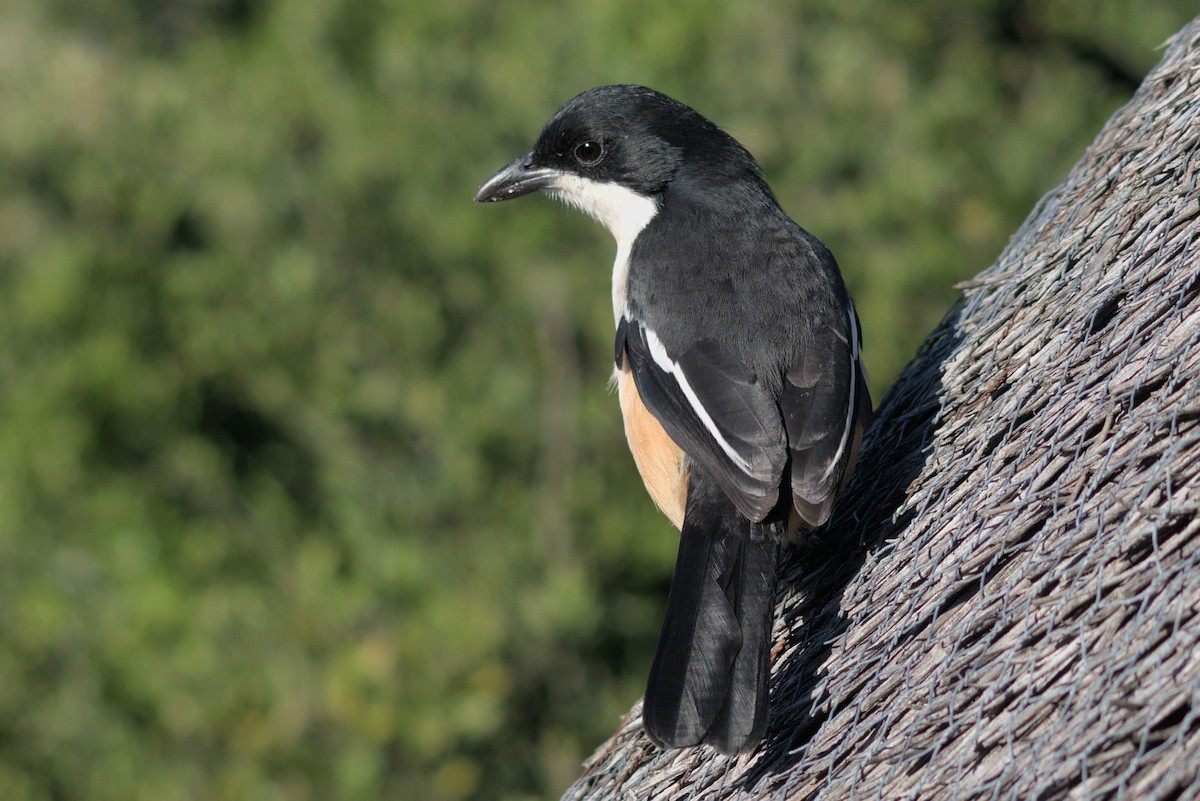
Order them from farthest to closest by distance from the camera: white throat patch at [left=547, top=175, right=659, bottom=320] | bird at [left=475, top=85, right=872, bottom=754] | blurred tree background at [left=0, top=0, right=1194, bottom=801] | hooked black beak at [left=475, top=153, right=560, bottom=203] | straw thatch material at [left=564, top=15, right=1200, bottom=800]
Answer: blurred tree background at [left=0, top=0, right=1194, bottom=801]
hooked black beak at [left=475, top=153, right=560, bottom=203]
white throat patch at [left=547, top=175, right=659, bottom=320]
bird at [left=475, top=85, right=872, bottom=754]
straw thatch material at [left=564, top=15, right=1200, bottom=800]

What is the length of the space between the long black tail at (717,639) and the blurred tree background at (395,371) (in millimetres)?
4018

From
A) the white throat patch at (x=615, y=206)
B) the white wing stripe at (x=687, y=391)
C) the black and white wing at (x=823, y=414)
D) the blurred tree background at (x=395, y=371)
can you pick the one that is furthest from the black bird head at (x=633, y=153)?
the blurred tree background at (x=395, y=371)

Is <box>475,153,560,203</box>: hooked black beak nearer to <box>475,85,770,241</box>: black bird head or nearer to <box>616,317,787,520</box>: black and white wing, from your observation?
<box>475,85,770,241</box>: black bird head

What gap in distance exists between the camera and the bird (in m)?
3.38

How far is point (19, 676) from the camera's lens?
866 cm

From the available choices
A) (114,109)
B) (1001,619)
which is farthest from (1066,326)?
(114,109)

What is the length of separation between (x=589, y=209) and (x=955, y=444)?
77.1 inches

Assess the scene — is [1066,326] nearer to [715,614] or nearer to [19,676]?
[715,614]

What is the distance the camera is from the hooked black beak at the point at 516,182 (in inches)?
216

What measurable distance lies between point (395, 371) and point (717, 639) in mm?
5568

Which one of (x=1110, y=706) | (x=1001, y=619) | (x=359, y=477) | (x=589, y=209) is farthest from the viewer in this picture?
(x=359, y=477)

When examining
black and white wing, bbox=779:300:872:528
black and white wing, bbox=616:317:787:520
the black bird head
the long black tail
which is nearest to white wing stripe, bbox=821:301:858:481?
black and white wing, bbox=779:300:872:528

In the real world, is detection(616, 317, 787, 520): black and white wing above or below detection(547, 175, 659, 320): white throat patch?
below

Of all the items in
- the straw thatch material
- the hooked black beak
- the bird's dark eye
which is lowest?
the straw thatch material
